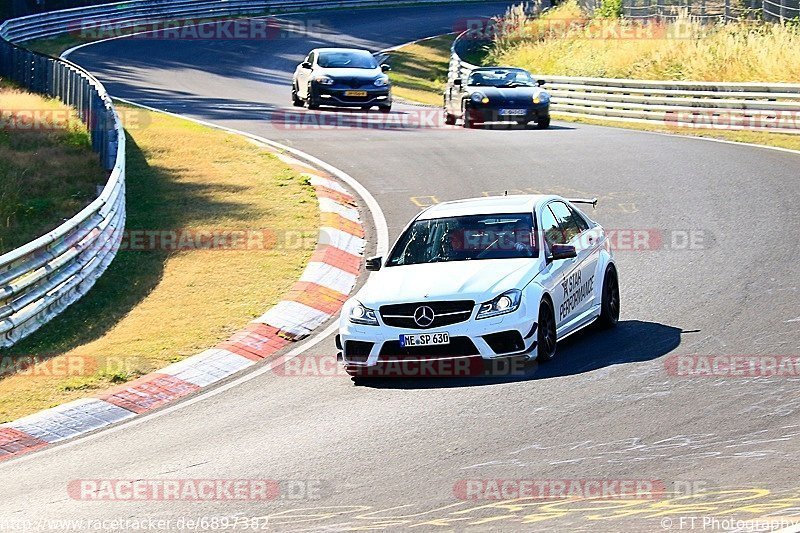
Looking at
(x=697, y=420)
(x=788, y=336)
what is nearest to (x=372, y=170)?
(x=788, y=336)

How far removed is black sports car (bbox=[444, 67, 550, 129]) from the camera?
2898 cm

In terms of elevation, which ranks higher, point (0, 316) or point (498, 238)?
point (498, 238)

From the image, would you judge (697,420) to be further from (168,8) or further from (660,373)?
(168,8)

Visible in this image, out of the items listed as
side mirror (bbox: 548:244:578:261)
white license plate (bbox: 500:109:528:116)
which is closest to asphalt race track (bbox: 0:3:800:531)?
side mirror (bbox: 548:244:578:261)

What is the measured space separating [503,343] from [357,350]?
123 cm

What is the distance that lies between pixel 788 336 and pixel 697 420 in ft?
9.20

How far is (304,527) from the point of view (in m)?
7.56

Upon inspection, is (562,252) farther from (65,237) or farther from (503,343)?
(65,237)

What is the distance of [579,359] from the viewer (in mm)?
11609

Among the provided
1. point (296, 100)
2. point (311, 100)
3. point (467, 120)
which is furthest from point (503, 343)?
point (296, 100)

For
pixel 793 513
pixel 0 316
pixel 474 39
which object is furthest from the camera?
pixel 474 39

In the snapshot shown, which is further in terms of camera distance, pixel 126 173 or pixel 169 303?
pixel 126 173

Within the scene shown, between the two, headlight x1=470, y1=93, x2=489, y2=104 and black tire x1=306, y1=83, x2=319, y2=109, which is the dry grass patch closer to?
black tire x1=306, y1=83, x2=319, y2=109

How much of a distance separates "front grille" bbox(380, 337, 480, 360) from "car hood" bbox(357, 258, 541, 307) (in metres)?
0.37
